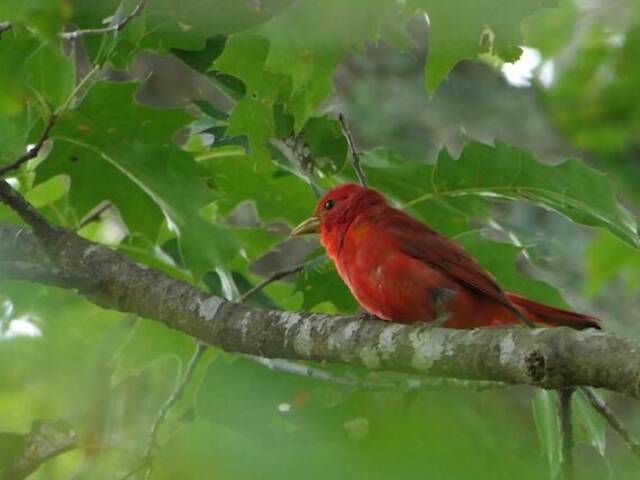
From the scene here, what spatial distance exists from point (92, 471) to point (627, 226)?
1.33 m

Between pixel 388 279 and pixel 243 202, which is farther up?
pixel 388 279

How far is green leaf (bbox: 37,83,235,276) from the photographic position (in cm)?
316

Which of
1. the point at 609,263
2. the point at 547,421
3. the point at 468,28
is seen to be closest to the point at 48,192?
the point at 547,421

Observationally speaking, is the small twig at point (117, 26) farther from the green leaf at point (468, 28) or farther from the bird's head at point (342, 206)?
the bird's head at point (342, 206)

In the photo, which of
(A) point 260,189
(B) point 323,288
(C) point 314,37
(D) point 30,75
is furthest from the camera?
(A) point 260,189

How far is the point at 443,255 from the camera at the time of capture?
10.6 ft

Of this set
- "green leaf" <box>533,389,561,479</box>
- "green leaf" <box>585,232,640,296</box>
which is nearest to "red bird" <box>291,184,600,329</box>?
"green leaf" <box>533,389,561,479</box>

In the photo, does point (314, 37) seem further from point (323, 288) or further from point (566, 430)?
point (323, 288)

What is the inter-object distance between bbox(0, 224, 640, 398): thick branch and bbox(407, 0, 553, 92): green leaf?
497 mm

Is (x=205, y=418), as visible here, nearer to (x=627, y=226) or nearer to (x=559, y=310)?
(x=559, y=310)

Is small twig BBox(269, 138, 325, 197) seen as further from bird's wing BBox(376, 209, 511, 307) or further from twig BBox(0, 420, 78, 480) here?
twig BBox(0, 420, 78, 480)

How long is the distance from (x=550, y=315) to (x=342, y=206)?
0.71 metres

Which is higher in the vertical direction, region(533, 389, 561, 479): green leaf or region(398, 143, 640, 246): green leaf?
region(398, 143, 640, 246): green leaf

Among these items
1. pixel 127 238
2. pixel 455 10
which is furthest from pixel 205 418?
pixel 455 10
